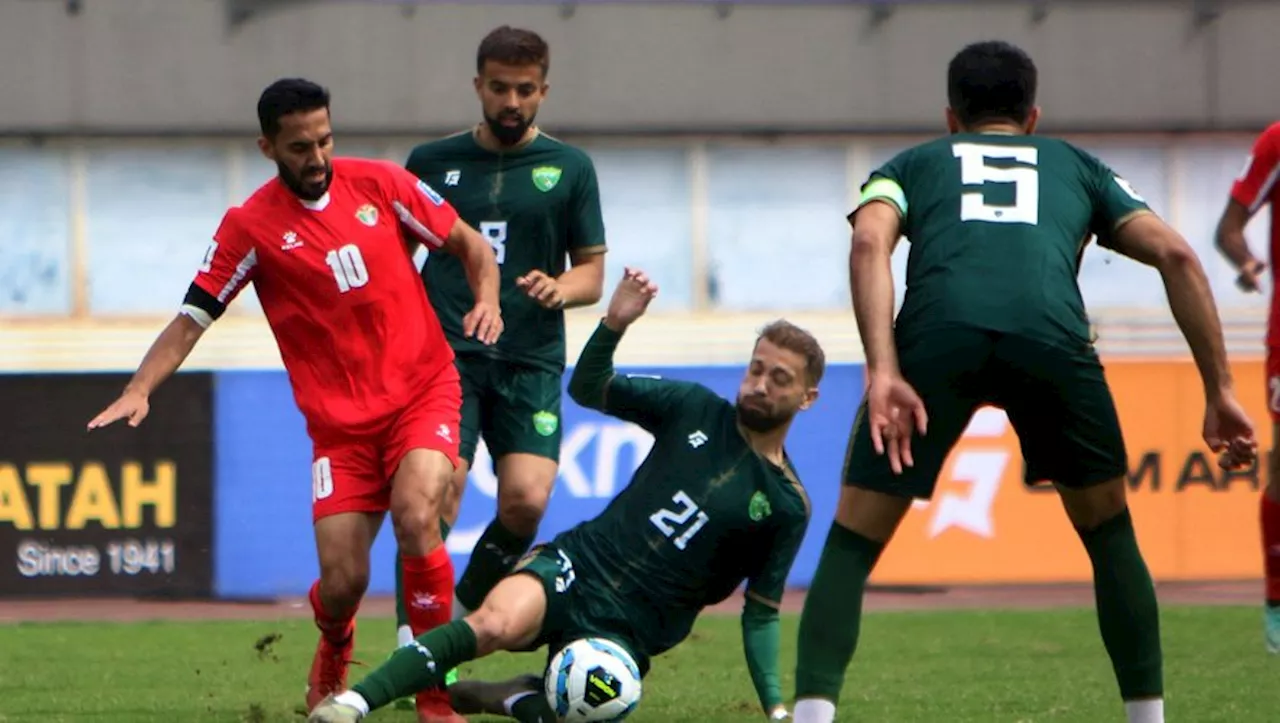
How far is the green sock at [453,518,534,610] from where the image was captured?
8086mm

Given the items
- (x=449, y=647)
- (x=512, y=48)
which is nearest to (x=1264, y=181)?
(x=512, y=48)

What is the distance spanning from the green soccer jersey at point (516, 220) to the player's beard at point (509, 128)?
6 centimetres

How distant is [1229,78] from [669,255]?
5.48 m

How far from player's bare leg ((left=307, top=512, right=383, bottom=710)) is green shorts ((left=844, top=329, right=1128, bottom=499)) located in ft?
6.52

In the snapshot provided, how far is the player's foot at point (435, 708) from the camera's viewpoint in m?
7.00

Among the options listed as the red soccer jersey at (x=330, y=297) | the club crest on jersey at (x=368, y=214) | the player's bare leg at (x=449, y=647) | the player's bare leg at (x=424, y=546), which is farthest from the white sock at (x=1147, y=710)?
the club crest on jersey at (x=368, y=214)

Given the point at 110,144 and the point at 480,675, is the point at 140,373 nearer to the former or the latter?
the point at 480,675

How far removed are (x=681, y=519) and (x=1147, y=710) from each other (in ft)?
5.45

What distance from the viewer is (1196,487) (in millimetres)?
14867

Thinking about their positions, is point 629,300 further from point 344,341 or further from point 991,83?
point 991,83

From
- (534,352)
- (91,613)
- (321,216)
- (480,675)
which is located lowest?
(91,613)

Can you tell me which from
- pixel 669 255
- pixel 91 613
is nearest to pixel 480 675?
pixel 91 613

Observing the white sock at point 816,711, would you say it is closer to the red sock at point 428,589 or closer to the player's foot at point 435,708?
the player's foot at point 435,708

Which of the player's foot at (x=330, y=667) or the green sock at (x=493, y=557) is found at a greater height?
the green sock at (x=493, y=557)
